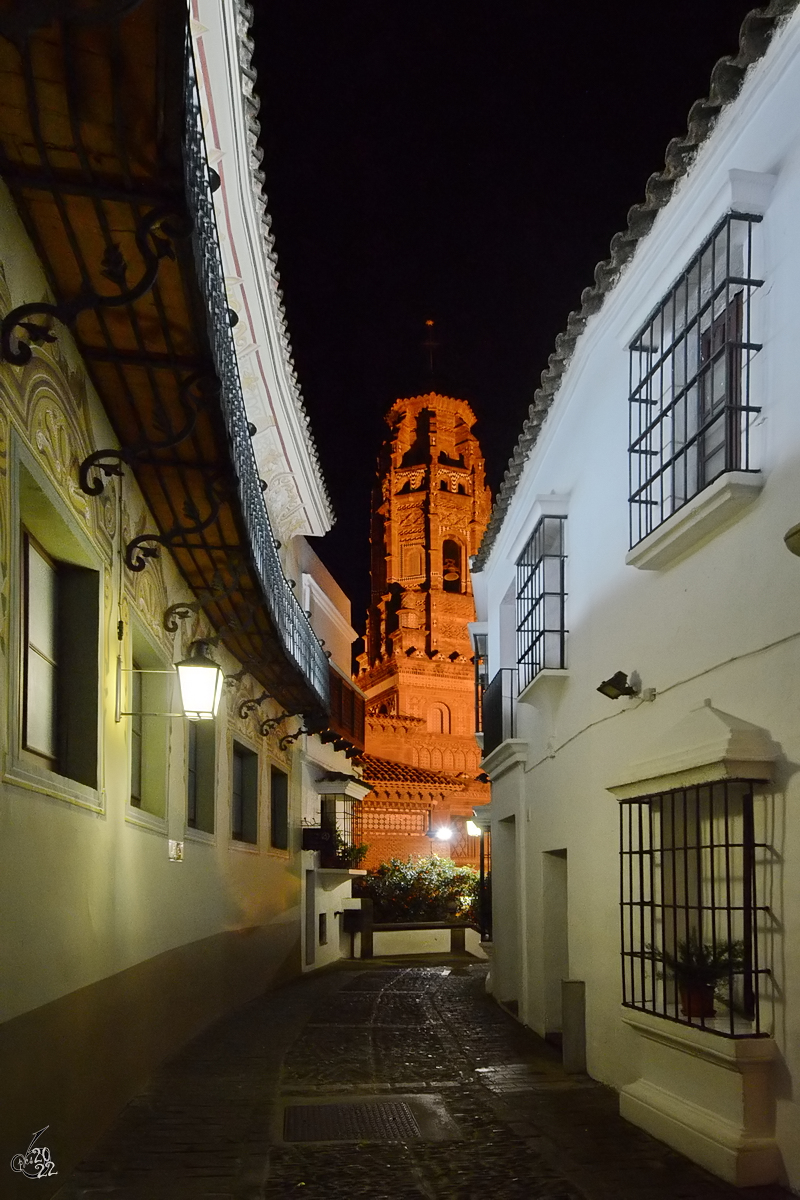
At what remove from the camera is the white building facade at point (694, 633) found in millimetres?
6312

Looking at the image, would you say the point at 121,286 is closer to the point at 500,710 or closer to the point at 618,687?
the point at 618,687

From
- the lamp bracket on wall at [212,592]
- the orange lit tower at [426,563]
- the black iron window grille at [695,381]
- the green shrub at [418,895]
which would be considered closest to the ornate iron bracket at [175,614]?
the lamp bracket on wall at [212,592]

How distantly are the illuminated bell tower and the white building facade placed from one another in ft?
155

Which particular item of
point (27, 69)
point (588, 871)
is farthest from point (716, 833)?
point (27, 69)

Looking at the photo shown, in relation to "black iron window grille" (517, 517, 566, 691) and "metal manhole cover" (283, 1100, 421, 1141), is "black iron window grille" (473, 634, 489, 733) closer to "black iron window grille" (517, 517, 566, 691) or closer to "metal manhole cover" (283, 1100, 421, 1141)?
"black iron window grille" (517, 517, 566, 691)

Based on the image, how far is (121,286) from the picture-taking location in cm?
578

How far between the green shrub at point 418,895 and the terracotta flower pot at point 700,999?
2281cm

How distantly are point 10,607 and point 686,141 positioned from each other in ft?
15.2

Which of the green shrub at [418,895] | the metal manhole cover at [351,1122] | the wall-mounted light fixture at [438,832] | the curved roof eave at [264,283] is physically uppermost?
the curved roof eave at [264,283]

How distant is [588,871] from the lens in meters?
10.1

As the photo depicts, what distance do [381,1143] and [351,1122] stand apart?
67 centimetres

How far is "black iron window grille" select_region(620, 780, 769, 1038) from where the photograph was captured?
6477 mm

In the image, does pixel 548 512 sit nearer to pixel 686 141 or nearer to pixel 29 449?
pixel 686 141

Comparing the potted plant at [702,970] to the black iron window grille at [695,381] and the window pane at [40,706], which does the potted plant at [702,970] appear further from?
the window pane at [40,706]
